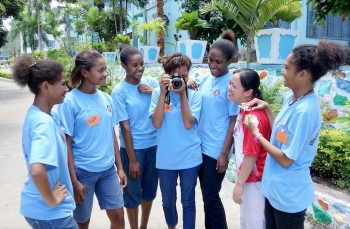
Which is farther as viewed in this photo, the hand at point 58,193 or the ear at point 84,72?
the ear at point 84,72

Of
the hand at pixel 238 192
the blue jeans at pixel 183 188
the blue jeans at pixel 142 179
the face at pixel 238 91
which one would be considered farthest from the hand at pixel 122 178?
the face at pixel 238 91

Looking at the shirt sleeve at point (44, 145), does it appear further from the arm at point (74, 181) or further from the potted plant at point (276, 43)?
the potted plant at point (276, 43)

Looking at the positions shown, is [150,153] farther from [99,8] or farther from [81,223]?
[99,8]

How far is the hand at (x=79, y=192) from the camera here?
206cm

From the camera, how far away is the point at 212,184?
2318 millimetres

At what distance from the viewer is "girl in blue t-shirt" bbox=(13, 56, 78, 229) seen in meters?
1.50

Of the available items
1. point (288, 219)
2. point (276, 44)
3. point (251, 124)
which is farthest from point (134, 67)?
point (276, 44)

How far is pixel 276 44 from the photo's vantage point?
4160mm

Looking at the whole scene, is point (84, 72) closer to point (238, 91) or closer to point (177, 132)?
point (177, 132)

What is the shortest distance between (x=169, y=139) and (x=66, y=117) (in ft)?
2.39

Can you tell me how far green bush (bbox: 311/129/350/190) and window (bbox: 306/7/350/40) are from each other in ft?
16.2

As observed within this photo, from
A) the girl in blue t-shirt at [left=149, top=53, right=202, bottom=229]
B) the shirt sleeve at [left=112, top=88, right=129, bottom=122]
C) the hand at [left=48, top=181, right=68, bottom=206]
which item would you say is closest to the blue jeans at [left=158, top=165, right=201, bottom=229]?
the girl in blue t-shirt at [left=149, top=53, right=202, bottom=229]

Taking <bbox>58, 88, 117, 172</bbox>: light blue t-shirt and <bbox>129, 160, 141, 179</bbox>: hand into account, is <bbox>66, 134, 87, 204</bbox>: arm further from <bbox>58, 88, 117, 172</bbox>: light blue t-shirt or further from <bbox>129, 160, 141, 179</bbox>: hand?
<bbox>129, 160, 141, 179</bbox>: hand

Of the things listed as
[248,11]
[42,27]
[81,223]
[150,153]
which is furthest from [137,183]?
[42,27]
